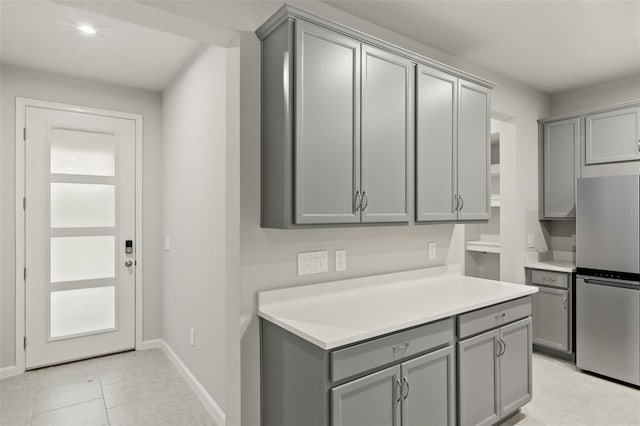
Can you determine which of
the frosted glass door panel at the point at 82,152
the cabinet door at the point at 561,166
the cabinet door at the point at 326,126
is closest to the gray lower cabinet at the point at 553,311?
the cabinet door at the point at 561,166

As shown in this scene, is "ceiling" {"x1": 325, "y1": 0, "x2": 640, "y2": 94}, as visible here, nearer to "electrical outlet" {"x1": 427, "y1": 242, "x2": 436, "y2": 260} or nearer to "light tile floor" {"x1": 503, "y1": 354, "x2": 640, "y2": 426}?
"electrical outlet" {"x1": 427, "y1": 242, "x2": 436, "y2": 260}

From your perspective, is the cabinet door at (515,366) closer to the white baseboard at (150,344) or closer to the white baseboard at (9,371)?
the white baseboard at (150,344)

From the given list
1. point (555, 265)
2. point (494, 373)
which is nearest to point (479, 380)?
point (494, 373)

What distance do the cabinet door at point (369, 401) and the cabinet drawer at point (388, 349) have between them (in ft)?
0.16

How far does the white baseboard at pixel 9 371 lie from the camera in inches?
123

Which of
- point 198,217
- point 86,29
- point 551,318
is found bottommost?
point 551,318

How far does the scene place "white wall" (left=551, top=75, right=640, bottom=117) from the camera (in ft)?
11.4

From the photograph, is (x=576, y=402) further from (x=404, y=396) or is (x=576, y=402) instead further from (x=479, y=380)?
(x=404, y=396)

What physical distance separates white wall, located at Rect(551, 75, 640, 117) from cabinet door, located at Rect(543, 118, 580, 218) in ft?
1.20

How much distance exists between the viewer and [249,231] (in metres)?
1.93

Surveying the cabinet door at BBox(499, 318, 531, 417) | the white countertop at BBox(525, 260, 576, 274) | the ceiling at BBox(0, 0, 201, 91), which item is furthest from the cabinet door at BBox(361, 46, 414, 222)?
the white countertop at BBox(525, 260, 576, 274)

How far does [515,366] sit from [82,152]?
4104mm

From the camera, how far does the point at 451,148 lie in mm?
2416

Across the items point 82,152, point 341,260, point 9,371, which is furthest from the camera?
point 82,152
